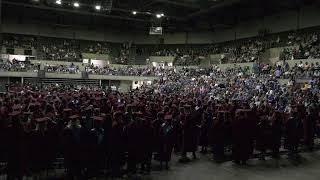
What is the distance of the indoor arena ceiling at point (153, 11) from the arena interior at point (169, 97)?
0.58ft

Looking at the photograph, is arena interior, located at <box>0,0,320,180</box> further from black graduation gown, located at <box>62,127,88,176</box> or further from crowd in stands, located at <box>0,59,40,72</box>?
crowd in stands, located at <box>0,59,40,72</box>

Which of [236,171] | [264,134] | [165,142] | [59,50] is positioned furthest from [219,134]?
[59,50]

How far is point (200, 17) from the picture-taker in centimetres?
4438

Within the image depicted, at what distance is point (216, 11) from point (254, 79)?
610 inches

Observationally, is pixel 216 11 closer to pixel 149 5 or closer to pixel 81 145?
pixel 149 5

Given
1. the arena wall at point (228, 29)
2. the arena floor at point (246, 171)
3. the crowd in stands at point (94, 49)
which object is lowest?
the arena floor at point (246, 171)

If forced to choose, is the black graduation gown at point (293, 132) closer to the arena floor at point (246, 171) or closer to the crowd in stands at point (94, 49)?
the arena floor at point (246, 171)

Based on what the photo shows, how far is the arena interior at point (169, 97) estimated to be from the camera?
903 centimetres

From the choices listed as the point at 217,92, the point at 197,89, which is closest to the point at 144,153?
the point at 217,92

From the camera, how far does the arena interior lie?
903 cm

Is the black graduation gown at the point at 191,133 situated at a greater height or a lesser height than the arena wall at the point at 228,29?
lesser

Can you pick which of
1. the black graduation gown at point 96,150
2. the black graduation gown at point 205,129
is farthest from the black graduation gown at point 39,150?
the black graduation gown at point 205,129

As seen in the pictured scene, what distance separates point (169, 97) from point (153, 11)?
2577cm

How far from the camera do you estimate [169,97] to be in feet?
59.9
